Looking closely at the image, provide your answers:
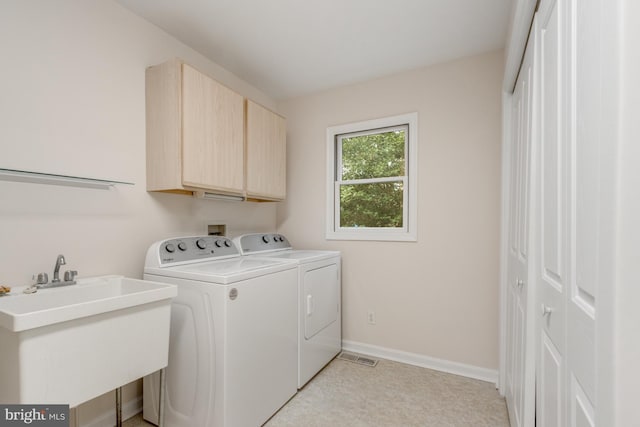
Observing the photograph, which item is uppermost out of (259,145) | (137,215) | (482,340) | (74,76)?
(74,76)

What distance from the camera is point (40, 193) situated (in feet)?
5.08

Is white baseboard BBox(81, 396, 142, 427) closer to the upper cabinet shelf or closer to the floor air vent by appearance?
the upper cabinet shelf

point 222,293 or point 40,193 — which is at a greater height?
point 40,193

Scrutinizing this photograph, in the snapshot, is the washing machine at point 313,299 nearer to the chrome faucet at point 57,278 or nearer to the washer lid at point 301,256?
the washer lid at point 301,256

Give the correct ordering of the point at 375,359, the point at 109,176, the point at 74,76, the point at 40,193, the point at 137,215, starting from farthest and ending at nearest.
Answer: the point at 375,359, the point at 137,215, the point at 109,176, the point at 74,76, the point at 40,193

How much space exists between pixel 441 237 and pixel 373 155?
974mm

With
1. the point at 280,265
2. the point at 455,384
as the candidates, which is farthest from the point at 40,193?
the point at 455,384

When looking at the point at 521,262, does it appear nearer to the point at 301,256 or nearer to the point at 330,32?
the point at 301,256

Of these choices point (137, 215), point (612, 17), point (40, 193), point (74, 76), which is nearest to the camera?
point (612, 17)

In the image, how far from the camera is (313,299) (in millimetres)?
2338

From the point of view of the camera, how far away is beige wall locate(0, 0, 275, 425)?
57.7 inches

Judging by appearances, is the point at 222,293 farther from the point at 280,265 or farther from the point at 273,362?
the point at 273,362

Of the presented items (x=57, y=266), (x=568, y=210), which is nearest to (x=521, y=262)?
(x=568, y=210)

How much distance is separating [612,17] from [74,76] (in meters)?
2.22
